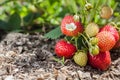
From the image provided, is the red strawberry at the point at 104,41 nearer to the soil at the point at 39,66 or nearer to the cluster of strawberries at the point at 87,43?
the cluster of strawberries at the point at 87,43

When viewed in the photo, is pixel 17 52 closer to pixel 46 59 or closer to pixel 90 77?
pixel 46 59

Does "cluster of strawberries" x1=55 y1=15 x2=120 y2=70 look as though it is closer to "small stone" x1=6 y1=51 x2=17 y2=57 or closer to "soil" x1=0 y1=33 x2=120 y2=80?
"soil" x1=0 y1=33 x2=120 y2=80

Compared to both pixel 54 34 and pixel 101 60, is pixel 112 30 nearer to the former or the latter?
pixel 101 60

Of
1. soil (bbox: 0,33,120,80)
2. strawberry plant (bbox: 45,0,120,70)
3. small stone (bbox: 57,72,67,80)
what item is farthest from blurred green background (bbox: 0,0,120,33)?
small stone (bbox: 57,72,67,80)

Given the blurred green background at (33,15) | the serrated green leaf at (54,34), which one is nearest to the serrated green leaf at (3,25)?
the blurred green background at (33,15)

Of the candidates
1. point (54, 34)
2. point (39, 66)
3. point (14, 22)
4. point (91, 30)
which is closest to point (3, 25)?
point (14, 22)

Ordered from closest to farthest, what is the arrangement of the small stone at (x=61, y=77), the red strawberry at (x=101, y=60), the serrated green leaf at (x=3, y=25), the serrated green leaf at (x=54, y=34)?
the small stone at (x=61, y=77) → the red strawberry at (x=101, y=60) → the serrated green leaf at (x=54, y=34) → the serrated green leaf at (x=3, y=25)
